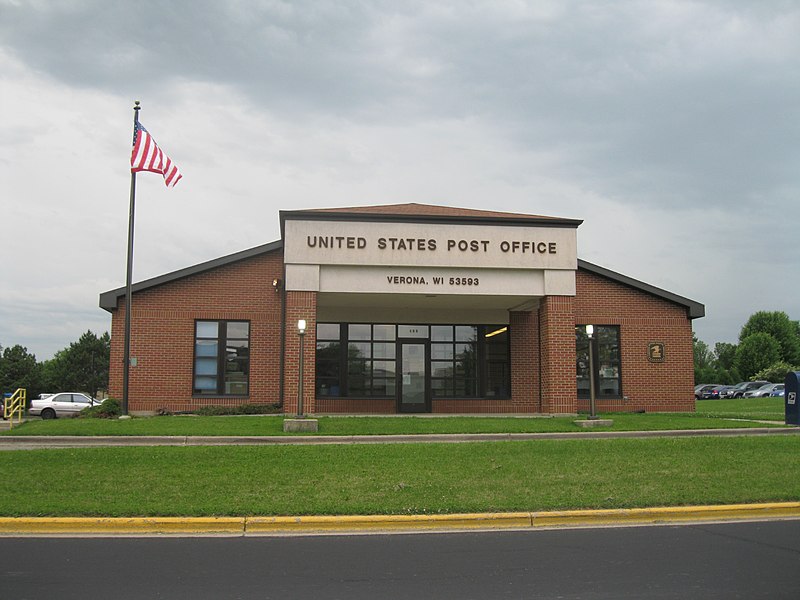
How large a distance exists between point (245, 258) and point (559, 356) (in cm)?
970

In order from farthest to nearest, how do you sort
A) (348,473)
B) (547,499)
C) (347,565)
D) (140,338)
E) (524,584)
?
(140,338), (348,473), (547,499), (347,565), (524,584)

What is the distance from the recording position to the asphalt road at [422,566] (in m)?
6.48

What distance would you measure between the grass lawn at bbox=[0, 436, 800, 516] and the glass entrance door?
1001 cm

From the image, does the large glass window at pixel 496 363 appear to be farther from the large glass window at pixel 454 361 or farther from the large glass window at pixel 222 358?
the large glass window at pixel 222 358

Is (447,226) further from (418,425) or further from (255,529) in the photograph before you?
(255,529)

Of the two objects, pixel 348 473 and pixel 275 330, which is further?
pixel 275 330

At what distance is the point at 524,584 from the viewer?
22.0 feet

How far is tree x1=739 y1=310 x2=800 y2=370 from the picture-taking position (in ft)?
294

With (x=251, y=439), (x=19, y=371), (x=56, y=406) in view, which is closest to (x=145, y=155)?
(x=251, y=439)

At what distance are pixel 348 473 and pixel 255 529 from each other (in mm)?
2553

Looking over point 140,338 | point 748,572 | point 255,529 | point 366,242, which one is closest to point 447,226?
point 366,242

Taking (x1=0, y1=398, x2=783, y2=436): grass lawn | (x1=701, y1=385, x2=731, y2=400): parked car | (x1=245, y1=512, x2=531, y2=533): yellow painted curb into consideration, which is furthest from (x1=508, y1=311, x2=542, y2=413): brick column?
(x1=701, y1=385, x2=731, y2=400): parked car

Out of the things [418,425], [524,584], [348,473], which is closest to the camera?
[524,584]

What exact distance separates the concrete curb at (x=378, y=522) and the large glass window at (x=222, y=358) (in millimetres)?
13406
